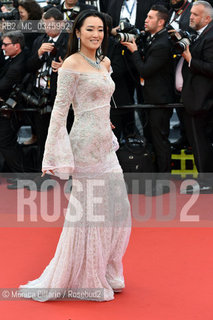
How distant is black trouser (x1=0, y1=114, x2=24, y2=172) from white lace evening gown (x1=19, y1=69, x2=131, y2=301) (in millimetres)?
3327

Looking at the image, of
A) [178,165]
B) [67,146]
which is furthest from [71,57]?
[178,165]

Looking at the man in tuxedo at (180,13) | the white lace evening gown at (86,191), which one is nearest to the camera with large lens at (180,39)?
the man in tuxedo at (180,13)

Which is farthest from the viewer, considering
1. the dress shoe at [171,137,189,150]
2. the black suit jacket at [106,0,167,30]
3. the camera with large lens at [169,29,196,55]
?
the dress shoe at [171,137,189,150]

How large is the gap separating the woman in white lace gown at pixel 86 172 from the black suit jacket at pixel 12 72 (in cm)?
315

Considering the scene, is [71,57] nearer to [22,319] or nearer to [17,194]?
[22,319]

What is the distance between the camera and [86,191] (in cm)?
404

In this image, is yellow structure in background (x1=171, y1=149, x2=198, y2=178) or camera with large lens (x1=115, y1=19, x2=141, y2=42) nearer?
camera with large lens (x1=115, y1=19, x2=141, y2=42)

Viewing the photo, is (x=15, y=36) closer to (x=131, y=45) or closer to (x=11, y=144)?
(x=11, y=144)

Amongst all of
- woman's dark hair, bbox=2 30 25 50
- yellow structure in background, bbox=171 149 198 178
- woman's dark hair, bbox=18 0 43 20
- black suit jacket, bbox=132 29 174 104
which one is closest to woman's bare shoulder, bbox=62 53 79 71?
black suit jacket, bbox=132 29 174 104

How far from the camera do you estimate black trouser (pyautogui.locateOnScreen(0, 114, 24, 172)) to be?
7.26m

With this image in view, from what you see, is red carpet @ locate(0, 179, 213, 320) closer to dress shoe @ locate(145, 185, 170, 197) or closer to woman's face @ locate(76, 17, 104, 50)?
dress shoe @ locate(145, 185, 170, 197)

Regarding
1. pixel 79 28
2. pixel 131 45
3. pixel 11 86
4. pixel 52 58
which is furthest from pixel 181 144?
pixel 79 28

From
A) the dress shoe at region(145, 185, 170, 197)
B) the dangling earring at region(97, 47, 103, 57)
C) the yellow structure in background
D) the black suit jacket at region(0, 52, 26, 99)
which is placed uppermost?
the dangling earring at region(97, 47, 103, 57)

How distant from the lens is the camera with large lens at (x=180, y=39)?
6.36 meters
